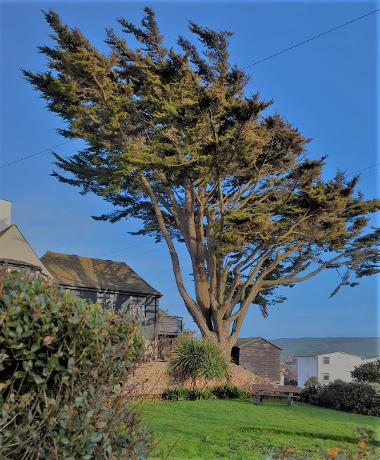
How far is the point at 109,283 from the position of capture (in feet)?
94.2

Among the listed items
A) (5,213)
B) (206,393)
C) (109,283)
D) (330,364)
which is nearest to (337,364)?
(330,364)

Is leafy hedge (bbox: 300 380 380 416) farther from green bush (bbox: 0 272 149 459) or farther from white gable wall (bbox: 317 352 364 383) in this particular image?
white gable wall (bbox: 317 352 364 383)

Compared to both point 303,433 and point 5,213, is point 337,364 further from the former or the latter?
point 303,433

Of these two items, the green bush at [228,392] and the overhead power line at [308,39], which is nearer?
the overhead power line at [308,39]

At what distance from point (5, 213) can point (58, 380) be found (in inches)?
940

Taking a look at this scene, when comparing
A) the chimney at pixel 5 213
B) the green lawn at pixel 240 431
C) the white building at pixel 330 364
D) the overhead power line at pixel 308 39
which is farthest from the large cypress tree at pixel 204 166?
the white building at pixel 330 364

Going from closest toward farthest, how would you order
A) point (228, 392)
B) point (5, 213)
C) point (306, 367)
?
point (228, 392) < point (5, 213) < point (306, 367)

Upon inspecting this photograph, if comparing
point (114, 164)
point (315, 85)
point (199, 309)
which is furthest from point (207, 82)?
point (199, 309)

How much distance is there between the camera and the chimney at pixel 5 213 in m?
24.8

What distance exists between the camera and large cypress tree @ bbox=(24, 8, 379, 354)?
18.0 metres

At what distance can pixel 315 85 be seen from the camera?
1273 centimetres

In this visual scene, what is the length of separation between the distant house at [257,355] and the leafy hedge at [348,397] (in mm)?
22856

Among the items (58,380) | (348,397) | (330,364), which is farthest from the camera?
(330,364)

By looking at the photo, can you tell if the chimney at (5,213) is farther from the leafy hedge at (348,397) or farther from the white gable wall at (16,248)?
the leafy hedge at (348,397)
